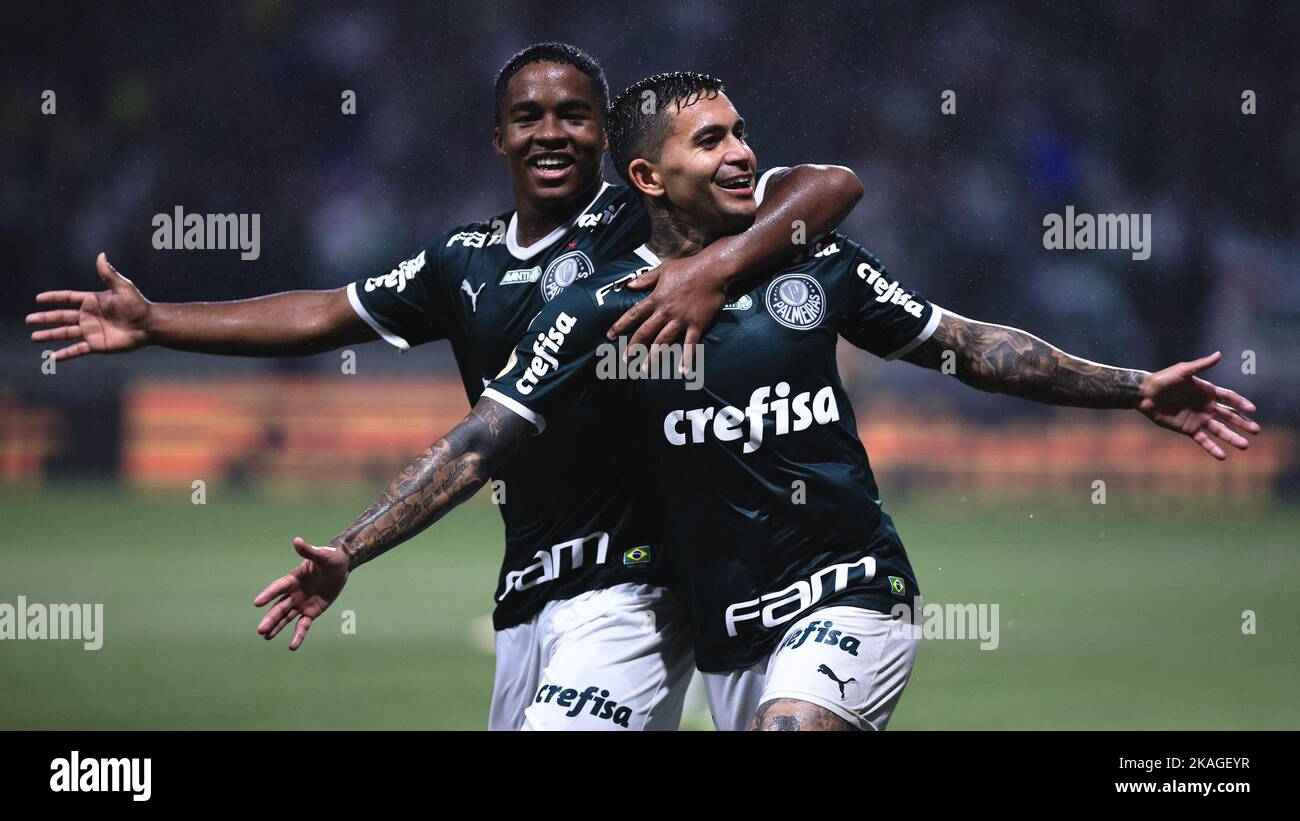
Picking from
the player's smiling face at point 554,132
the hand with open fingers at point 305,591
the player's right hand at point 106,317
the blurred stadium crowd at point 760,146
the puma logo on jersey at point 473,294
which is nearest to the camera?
the hand with open fingers at point 305,591

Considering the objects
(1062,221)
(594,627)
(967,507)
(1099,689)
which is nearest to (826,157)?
(1062,221)

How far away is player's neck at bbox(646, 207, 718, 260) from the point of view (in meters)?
3.73

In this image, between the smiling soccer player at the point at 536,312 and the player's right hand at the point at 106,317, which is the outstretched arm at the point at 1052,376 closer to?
the smiling soccer player at the point at 536,312

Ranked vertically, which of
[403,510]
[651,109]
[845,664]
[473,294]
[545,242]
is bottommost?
[845,664]

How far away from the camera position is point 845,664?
3305 millimetres

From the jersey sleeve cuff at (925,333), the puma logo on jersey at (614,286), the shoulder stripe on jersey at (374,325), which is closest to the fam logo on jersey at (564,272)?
the puma logo on jersey at (614,286)

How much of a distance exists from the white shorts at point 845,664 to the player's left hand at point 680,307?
70 centimetres

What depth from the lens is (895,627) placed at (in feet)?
11.4

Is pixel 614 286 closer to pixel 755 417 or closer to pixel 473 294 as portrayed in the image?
pixel 755 417

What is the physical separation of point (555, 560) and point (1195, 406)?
68.1 inches

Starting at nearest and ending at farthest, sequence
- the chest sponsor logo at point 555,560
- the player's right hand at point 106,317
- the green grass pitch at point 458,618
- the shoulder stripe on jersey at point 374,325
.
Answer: the chest sponsor logo at point 555,560
the player's right hand at point 106,317
the shoulder stripe on jersey at point 374,325
the green grass pitch at point 458,618

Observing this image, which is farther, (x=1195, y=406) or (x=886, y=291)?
(x=1195, y=406)

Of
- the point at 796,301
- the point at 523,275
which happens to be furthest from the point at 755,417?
the point at 523,275

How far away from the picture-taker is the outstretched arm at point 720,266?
351 centimetres
